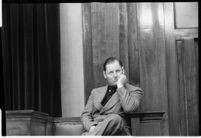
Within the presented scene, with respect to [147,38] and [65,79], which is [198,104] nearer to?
[147,38]

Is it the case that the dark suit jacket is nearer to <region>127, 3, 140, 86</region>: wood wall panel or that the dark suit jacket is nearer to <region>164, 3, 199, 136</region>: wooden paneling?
<region>127, 3, 140, 86</region>: wood wall panel

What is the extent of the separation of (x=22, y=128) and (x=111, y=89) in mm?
1078

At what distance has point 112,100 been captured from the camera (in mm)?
6758

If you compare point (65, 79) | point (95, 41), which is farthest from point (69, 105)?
point (95, 41)

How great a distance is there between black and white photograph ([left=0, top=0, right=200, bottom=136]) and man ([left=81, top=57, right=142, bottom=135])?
0.12 m

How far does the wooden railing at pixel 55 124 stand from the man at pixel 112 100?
0.23m

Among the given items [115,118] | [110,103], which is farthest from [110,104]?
[115,118]

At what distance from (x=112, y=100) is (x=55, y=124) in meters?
0.87

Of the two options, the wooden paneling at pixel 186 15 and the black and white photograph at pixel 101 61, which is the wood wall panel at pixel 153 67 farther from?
the wooden paneling at pixel 186 15

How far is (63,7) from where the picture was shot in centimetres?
775

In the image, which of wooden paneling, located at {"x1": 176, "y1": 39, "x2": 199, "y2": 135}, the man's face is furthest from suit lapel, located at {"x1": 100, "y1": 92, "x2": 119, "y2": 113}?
wooden paneling, located at {"x1": 176, "y1": 39, "x2": 199, "y2": 135}

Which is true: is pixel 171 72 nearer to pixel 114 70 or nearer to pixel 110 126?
pixel 114 70

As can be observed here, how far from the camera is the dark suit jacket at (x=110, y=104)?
6.55m

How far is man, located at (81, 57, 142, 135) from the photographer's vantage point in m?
6.54
